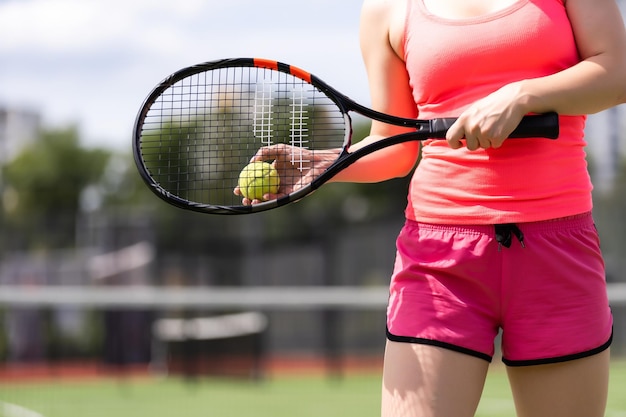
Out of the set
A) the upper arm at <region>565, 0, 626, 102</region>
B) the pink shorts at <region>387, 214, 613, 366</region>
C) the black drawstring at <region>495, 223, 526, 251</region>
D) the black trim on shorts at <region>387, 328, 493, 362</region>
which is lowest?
the black trim on shorts at <region>387, 328, 493, 362</region>

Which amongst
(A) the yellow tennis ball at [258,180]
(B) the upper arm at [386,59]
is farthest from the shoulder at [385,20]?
(A) the yellow tennis ball at [258,180]

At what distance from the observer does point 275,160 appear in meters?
2.40

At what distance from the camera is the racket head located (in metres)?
2.49

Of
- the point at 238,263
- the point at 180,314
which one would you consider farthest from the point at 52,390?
the point at 238,263

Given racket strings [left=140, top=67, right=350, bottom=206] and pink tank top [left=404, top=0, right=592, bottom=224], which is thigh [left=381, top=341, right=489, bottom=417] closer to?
pink tank top [left=404, top=0, right=592, bottom=224]

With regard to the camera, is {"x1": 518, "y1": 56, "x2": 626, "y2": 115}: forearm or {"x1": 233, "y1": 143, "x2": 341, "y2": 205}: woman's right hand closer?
{"x1": 518, "y1": 56, "x2": 626, "y2": 115}: forearm

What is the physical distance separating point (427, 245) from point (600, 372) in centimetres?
46

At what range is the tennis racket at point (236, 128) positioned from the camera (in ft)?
7.84

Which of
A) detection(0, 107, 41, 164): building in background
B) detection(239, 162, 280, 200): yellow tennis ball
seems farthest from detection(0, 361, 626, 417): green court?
detection(0, 107, 41, 164): building in background

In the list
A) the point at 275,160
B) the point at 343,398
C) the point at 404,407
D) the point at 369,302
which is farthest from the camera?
the point at 343,398

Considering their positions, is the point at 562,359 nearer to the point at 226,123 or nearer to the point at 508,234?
the point at 508,234

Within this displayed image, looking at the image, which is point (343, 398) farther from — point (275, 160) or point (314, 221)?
point (275, 160)

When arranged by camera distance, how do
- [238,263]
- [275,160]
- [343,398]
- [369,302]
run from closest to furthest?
[275,160] < [369,302] < [343,398] < [238,263]

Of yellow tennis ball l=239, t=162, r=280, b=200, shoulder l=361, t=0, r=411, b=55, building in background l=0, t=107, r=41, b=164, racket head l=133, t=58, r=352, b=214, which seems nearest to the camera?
shoulder l=361, t=0, r=411, b=55
